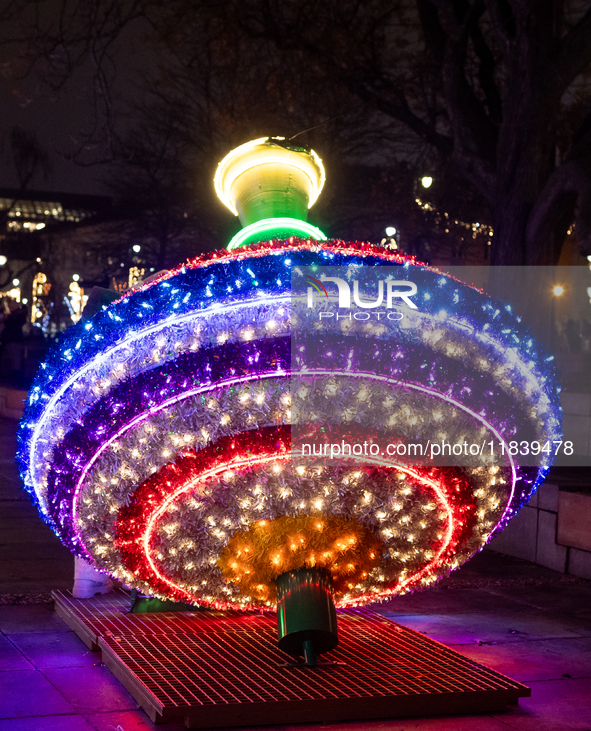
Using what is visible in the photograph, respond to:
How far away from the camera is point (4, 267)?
5200 cm

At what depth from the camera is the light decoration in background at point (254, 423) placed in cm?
300

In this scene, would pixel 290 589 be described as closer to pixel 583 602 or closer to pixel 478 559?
pixel 583 602

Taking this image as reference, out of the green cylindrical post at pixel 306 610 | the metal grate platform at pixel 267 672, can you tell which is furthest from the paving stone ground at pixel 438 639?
the green cylindrical post at pixel 306 610

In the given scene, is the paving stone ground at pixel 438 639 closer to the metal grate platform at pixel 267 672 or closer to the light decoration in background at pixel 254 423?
the metal grate platform at pixel 267 672

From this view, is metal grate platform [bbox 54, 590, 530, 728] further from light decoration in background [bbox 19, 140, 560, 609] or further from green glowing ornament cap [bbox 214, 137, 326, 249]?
green glowing ornament cap [bbox 214, 137, 326, 249]

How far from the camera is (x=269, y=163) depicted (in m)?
4.39

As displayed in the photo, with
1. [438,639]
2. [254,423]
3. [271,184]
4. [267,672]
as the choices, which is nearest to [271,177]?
[271,184]

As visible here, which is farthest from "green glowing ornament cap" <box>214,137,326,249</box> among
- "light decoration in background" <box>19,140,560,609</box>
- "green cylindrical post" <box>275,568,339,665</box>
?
"green cylindrical post" <box>275,568,339,665</box>

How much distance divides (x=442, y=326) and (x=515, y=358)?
35 centimetres

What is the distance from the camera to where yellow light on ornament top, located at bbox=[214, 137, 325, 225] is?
14.1 feet

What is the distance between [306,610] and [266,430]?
0.86 m

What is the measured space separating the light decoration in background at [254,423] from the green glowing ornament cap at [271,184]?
31.8 inches

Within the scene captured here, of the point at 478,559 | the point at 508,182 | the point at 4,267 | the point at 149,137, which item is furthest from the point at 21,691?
the point at 4,267

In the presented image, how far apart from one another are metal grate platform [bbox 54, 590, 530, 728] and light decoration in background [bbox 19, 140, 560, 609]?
1.35 ft
